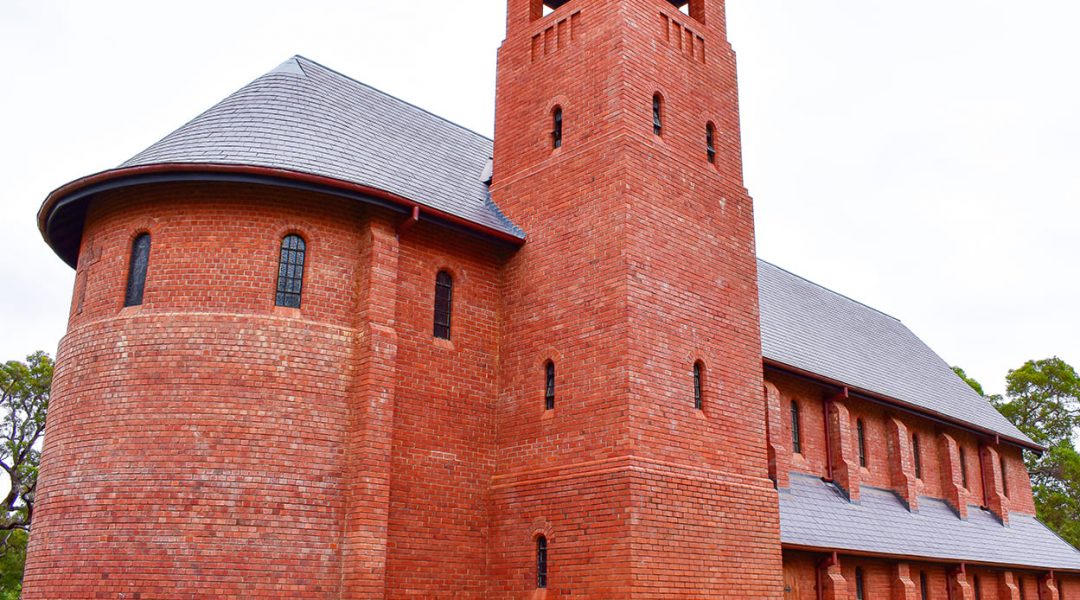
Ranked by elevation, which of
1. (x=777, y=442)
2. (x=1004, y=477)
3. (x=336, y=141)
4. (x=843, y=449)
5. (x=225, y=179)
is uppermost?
(x=336, y=141)

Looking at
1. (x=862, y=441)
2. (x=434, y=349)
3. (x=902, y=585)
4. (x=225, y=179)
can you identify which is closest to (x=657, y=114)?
(x=434, y=349)

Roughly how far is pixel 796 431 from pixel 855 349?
6034 millimetres

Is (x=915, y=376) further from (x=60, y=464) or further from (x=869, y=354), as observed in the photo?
(x=60, y=464)

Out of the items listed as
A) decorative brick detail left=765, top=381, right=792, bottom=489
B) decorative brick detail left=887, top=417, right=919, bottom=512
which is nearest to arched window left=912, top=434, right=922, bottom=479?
decorative brick detail left=887, top=417, right=919, bottom=512

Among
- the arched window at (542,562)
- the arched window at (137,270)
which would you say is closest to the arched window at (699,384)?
the arched window at (542,562)

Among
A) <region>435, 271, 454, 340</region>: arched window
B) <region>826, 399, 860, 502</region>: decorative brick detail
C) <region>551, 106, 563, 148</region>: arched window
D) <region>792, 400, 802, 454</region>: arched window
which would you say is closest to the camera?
<region>435, 271, 454, 340</region>: arched window

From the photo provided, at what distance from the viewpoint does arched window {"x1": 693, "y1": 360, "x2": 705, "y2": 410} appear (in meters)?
15.8

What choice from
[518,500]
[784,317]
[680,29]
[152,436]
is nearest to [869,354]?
[784,317]

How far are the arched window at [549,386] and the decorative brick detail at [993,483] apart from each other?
1885 centimetres

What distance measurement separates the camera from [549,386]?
15938 millimetres

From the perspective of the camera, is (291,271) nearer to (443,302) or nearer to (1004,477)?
(443,302)

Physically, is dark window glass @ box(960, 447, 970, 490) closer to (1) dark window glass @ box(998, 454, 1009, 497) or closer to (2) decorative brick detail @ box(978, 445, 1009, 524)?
(2) decorative brick detail @ box(978, 445, 1009, 524)

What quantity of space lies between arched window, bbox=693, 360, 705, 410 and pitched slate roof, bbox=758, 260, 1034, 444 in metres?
5.72

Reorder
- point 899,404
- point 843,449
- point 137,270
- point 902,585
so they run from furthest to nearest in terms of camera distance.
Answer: point 899,404 < point 843,449 < point 902,585 < point 137,270
